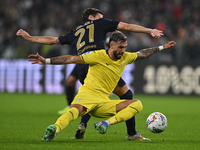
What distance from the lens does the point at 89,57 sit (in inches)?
193

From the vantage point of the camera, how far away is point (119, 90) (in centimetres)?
545

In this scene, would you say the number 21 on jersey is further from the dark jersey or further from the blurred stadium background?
the blurred stadium background

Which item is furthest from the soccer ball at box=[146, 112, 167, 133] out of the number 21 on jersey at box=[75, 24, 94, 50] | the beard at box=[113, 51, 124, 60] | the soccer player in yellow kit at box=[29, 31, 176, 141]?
the number 21 on jersey at box=[75, 24, 94, 50]

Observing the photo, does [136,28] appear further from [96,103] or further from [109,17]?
[109,17]

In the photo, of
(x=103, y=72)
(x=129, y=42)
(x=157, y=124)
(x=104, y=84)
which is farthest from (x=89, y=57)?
(x=129, y=42)

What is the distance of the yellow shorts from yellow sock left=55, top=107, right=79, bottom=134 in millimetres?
193

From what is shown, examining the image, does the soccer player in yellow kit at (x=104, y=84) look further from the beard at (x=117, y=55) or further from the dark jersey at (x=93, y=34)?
the dark jersey at (x=93, y=34)

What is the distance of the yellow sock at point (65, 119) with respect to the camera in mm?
4508

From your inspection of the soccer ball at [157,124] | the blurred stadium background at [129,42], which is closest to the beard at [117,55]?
the soccer ball at [157,124]

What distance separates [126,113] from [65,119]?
836mm

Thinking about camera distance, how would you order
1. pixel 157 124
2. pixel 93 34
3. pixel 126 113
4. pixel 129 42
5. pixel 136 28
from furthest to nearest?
pixel 129 42 → pixel 93 34 → pixel 136 28 → pixel 157 124 → pixel 126 113

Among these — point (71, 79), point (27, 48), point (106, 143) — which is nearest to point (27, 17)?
point (27, 48)

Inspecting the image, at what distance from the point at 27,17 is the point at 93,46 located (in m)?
13.7

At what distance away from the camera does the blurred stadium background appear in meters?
15.3
